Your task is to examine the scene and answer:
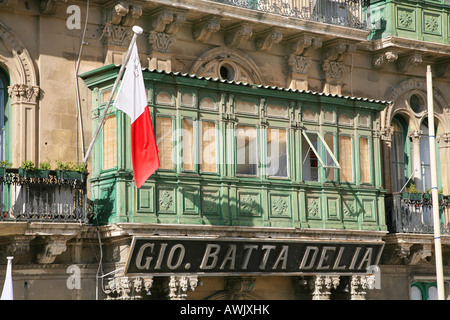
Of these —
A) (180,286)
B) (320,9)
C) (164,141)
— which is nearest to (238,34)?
(320,9)

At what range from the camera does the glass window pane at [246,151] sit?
21203 millimetres

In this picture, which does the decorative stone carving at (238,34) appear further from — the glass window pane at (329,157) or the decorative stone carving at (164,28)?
the glass window pane at (329,157)

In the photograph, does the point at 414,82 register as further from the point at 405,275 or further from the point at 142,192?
the point at 142,192

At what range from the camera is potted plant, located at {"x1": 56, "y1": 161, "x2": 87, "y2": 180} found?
19.3 m

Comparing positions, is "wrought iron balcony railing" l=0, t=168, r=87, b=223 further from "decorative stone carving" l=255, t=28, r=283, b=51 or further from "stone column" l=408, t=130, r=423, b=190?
"stone column" l=408, t=130, r=423, b=190

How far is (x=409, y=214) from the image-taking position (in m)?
24.0

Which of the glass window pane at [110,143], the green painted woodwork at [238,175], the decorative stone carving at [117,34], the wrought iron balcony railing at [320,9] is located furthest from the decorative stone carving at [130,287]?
the wrought iron balcony railing at [320,9]

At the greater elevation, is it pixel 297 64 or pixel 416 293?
pixel 297 64

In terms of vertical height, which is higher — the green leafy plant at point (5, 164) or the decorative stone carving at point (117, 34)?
the decorative stone carving at point (117, 34)

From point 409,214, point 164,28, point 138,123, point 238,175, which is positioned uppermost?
point 164,28

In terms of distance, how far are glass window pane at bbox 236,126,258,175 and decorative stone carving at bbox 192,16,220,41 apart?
253 cm

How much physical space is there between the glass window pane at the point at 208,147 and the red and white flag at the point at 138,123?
5.46 ft

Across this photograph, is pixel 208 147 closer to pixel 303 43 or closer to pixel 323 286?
pixel 323 286

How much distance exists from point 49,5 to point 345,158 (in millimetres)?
7291
